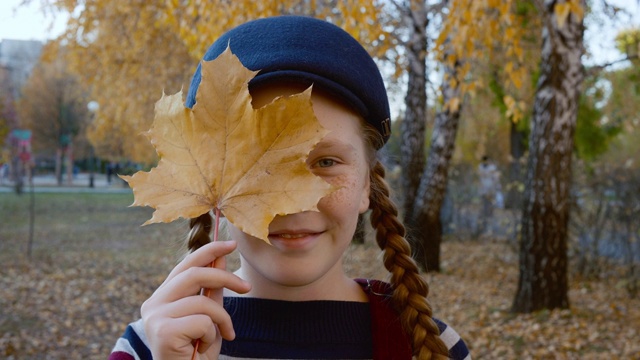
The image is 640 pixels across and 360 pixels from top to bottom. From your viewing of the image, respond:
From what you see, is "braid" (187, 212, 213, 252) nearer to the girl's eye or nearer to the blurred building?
the girl's eye

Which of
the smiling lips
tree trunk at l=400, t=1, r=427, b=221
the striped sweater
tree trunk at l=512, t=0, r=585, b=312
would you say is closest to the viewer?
the smiling lips

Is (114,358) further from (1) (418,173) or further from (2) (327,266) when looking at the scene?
(1) (418,173)

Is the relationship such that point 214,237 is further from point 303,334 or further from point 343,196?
point 303,334

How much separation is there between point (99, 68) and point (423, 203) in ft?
23.0

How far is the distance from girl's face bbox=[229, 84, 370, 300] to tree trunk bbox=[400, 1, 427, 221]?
21.3 feet

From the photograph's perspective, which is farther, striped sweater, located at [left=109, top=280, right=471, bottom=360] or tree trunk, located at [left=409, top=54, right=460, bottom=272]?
tree trunk, located at [left=409, top=54, right=460, bottom=272]

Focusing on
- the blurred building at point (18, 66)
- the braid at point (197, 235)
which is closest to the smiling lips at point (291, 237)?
the braid at point (197, 235)

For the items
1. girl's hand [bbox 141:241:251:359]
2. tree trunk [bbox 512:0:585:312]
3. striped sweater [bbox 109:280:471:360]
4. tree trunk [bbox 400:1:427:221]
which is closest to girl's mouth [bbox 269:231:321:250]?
girl's hand [bbox 141:241:251:359]

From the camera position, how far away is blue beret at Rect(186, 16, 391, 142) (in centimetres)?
120

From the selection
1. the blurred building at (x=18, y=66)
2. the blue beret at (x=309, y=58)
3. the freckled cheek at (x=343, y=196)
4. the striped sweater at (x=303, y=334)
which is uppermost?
the blurred building at (x=18, y=66)

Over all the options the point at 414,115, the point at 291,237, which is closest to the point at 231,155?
the point at 291,237

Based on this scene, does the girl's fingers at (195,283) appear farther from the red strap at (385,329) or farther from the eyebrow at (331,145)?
the red strap at (385,329)

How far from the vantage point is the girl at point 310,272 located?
1.02 meters

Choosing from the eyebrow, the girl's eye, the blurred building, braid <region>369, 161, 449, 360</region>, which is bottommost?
braid <region>369, 161, 449, 360</region>
